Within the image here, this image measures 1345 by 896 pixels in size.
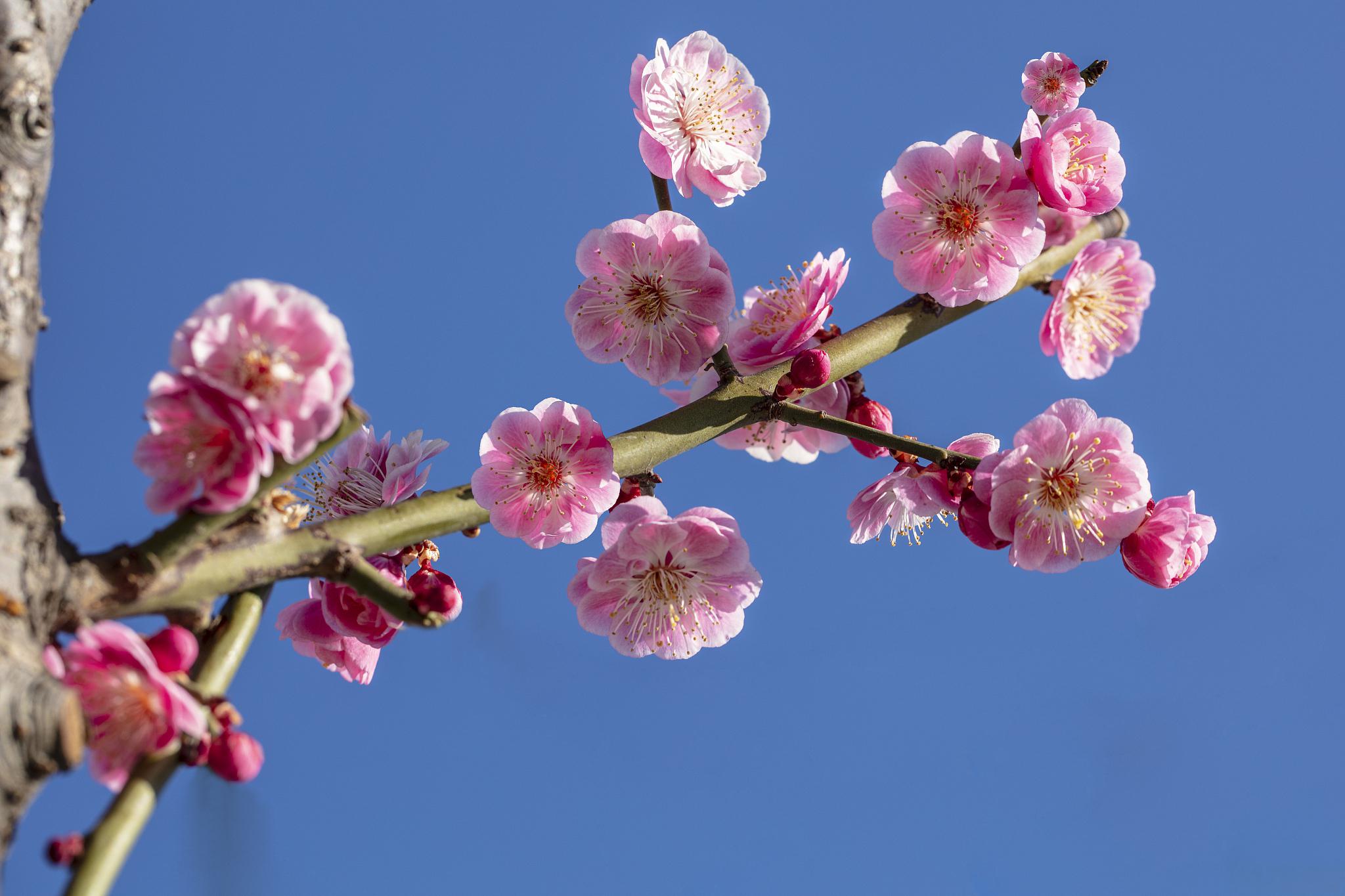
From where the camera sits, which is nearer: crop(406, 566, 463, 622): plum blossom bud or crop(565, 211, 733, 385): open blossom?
crop(406, 566, 463, 622): plum blossom bud

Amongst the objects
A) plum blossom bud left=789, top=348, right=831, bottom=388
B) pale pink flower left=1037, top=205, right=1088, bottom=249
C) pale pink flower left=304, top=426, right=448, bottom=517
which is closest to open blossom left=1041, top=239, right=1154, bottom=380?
pale pink flower left=1037, top=205, right=1088, bottom=249

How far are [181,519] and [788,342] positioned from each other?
0.82m

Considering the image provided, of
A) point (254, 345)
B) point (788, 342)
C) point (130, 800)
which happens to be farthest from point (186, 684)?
point (788, 342)

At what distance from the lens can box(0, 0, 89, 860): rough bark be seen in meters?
0.89

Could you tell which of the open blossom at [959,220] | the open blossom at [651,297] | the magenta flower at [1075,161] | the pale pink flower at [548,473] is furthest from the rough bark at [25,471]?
the magenta flower at [1075,161]

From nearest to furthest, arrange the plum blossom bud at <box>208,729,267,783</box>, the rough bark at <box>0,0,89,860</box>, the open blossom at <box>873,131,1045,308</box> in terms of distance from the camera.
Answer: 1. the rough bark at <box>0,0,89,860</box>
2. the plum blossom bud at <box>208,729,267,783</box>
3. the open blossom at <box>873,131,1045,308</box>

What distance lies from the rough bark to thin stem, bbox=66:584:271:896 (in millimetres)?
67

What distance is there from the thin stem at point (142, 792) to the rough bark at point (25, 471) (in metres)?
0.07

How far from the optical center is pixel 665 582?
4.93 ft

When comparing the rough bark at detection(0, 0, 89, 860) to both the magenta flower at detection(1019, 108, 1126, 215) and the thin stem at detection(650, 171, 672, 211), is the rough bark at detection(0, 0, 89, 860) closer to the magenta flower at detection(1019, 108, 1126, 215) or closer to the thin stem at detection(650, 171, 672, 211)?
the thin stem at detection(650, 171, 672, 211)

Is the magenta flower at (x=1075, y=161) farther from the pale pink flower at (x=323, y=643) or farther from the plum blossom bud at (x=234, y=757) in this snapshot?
the plum blossom bud at (x=234, y=757)

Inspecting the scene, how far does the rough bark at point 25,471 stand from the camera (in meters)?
0.89

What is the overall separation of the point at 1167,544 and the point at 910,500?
0.35 m

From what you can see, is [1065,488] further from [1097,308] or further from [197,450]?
[197,450]
